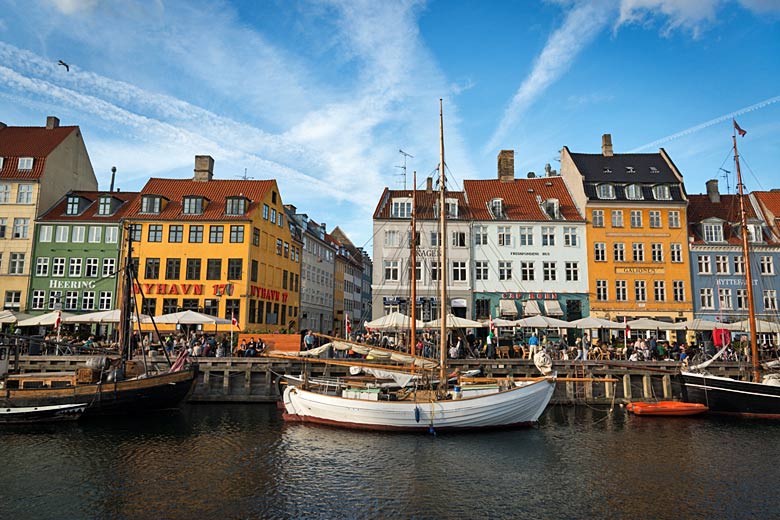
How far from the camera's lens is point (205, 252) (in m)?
42.6

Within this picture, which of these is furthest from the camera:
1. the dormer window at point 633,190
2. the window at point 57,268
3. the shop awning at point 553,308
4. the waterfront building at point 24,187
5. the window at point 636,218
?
the dormer window at point 633,190

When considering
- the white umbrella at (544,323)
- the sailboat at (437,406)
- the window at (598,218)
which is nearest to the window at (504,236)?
the window at (598,218)

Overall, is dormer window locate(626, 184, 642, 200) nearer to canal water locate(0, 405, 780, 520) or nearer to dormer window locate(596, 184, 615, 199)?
dormer window locate(596, 184, 615, 199)

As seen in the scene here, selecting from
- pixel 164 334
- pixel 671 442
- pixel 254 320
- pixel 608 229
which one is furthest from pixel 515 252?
pixel 164 334

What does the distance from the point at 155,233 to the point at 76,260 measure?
6874 millimetres

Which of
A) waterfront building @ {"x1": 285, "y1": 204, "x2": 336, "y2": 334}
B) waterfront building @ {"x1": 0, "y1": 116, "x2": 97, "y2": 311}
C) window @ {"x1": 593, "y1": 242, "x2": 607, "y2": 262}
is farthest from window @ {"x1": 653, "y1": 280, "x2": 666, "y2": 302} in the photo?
waterfront building @ {"x1": 0, "y1": 116, "x2": 97, "y2": 311}

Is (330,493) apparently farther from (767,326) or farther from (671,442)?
(767,326)

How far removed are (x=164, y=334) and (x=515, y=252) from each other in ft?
93.5

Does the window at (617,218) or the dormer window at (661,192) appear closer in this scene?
the window at (617,218)

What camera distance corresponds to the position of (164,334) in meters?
40.5

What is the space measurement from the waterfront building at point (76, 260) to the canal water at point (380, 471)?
2236cm

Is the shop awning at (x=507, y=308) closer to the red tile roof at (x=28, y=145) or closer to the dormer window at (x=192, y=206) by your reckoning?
the dormer window at (x=192, y=206)

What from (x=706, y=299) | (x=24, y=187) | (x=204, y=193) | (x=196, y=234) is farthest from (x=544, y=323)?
(x=24, y=187)

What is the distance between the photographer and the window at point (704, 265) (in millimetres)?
43906
